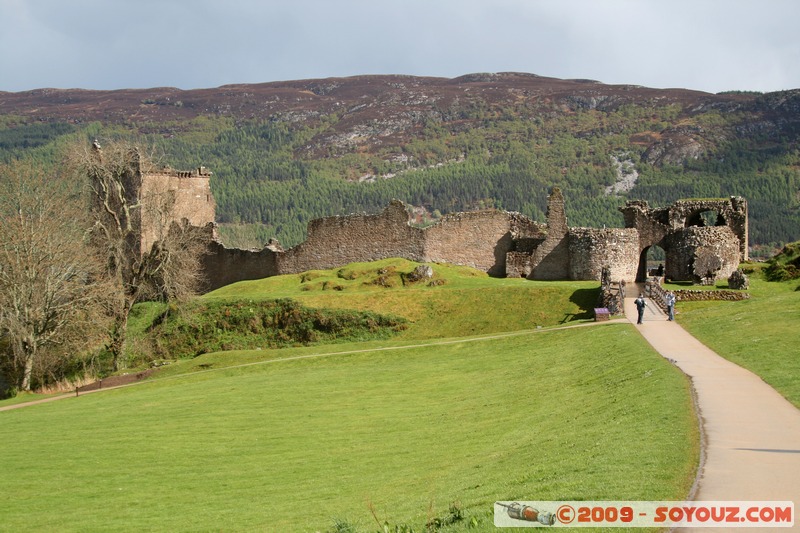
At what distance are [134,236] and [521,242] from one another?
25.8 metres

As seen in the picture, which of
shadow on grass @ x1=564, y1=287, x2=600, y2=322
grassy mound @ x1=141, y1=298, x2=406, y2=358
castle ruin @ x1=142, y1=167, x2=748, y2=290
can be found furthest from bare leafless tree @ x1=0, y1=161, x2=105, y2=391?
shadow on grass @ x1=564, y1=287, x2=600, y2=322

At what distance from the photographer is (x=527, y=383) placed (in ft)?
94.5

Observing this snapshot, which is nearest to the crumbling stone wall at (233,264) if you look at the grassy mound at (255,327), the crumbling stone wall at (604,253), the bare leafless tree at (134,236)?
the bare leafless tree at (134,236)

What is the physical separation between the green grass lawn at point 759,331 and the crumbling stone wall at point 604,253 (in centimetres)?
1028

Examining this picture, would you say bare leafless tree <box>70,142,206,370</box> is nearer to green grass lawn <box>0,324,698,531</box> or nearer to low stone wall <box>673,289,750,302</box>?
green grass lawn <box>0,324,698,531</box>

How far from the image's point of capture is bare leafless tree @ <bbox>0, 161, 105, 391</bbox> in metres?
44.7

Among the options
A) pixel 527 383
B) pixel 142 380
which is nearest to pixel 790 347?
pixel 527 383

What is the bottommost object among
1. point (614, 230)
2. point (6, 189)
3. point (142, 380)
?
point (142, 380)

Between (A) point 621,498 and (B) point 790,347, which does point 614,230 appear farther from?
(A) point 621,498

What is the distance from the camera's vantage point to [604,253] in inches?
2240

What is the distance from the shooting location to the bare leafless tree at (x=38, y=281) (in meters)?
44.7

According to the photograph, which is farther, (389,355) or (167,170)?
(167,170)

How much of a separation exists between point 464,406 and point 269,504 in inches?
367

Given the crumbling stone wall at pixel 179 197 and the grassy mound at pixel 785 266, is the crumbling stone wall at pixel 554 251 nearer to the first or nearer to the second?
the grassy mound at pixel 785 266
